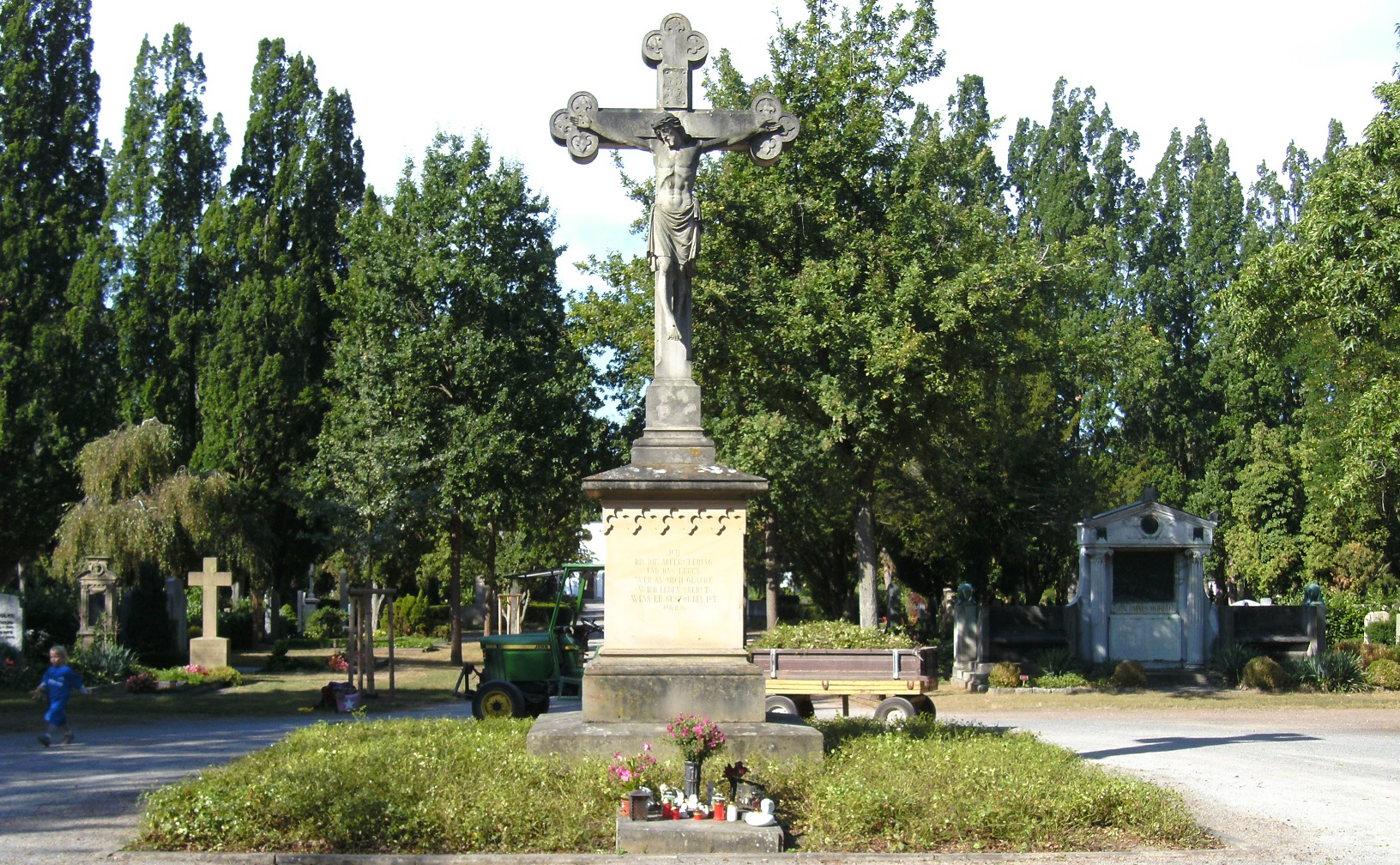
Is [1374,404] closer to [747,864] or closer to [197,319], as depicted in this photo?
[747,864]

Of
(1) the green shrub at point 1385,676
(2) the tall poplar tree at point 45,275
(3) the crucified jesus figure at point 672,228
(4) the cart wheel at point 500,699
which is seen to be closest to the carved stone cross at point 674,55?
(3) the crucified jesus figure at point 672,228

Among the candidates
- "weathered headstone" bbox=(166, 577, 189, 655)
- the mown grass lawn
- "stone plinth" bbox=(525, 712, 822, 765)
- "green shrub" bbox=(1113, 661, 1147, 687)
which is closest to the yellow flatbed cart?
"stone plinth" bbox=(525, 712, 822, 765)

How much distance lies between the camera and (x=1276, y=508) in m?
41.9

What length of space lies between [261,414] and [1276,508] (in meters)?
33.5

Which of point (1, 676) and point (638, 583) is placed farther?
point (1, 676)

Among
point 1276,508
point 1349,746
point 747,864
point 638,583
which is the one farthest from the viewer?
point 1276,508

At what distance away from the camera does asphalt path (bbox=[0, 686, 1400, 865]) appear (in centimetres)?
829

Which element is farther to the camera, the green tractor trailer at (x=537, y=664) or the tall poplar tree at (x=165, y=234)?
the tall poplar tree at (x=165, y=234)

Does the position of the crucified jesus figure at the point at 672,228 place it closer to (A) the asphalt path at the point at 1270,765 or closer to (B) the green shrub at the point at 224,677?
(A) the asphalt path at the point at 1270,765

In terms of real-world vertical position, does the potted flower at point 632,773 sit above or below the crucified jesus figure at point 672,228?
below

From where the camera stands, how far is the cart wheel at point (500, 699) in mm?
17203

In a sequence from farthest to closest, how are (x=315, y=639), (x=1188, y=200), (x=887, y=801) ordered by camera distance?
(x=1188, y=200)
(x=315, y=639)
(x=887, y=801)

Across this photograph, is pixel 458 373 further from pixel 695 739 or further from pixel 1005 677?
pixel 695 739

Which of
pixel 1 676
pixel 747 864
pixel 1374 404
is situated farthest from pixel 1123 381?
pixel 747 864
